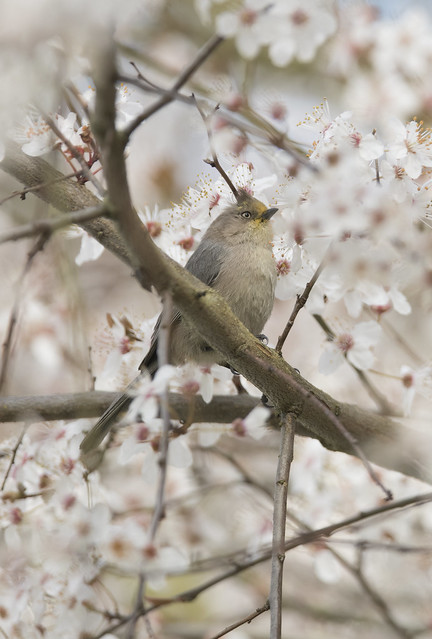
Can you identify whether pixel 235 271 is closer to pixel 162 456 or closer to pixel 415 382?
Result: pixel 415 382

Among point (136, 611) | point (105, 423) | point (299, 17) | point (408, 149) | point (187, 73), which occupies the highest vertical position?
point (408, 149)

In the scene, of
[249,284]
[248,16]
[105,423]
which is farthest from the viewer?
[249,284]

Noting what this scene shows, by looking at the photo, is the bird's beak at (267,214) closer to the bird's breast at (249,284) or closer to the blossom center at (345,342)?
the bird's breast at (249,284)

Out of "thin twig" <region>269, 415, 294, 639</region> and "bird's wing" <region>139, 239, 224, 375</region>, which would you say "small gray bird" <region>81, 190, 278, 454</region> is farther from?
"thin twig" <region>269, 415, 294, 639</region>

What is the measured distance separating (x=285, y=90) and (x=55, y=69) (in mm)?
3205

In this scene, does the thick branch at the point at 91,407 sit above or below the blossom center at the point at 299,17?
below

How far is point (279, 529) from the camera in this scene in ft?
6.70

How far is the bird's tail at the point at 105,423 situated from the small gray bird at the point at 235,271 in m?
0.26

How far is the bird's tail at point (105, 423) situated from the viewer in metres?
2.85

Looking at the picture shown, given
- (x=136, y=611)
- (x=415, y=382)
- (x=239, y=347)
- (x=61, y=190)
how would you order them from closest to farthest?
(x=136, y=611) < (x=239, y=347) < (x=61, y=190) < (x=415, y=382)

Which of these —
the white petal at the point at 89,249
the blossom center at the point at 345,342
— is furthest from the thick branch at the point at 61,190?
the blossom center at the point at 345,342

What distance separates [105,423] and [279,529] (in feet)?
3.43

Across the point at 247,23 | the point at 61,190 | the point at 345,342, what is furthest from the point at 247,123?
the point at 345,342

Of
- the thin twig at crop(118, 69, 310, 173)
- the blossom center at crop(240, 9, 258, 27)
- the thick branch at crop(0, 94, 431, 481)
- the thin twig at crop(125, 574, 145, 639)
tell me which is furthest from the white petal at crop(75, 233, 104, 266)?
the thin twig at crop(125, 574, 145, 639)
